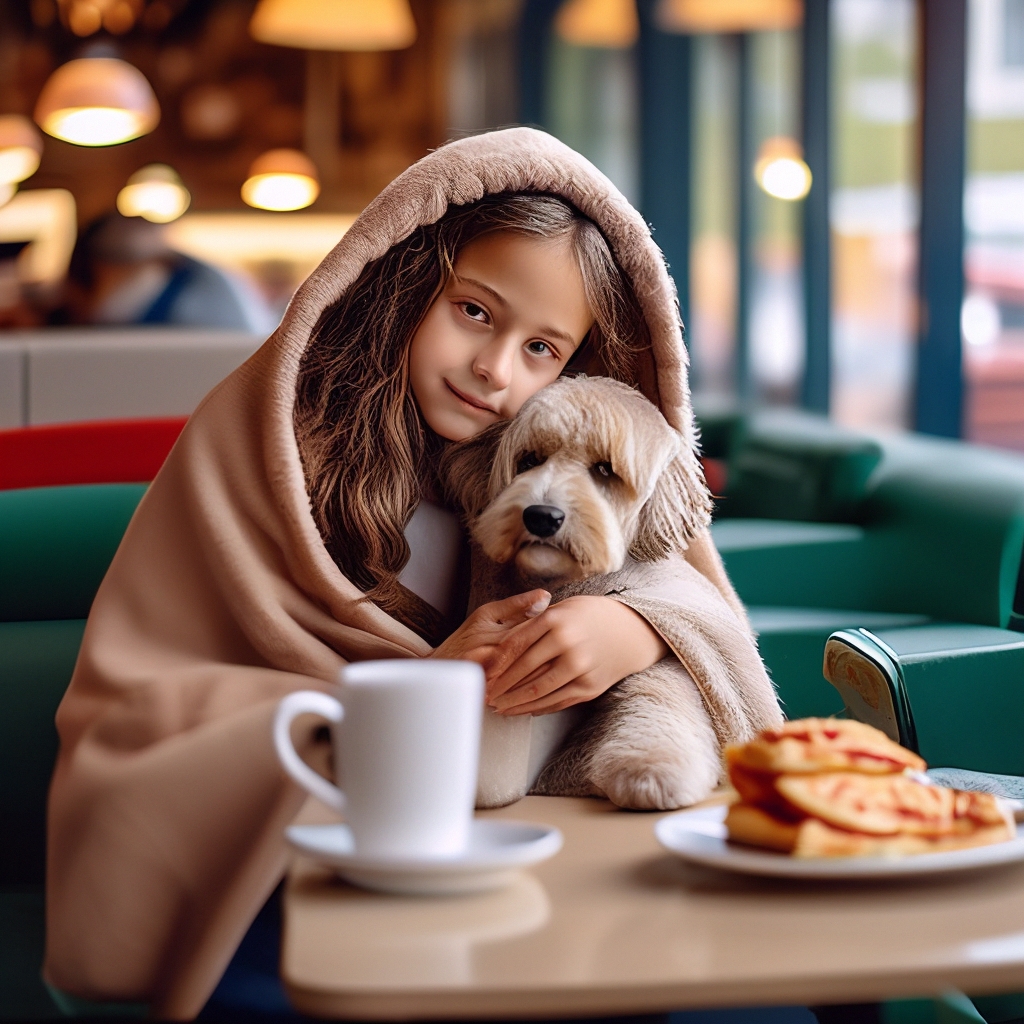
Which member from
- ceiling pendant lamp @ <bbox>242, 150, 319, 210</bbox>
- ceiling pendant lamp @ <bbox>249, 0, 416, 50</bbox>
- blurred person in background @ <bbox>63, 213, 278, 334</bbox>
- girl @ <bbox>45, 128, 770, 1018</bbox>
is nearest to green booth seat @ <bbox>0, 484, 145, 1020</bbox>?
girl @ <bbox>45, 128, 770, 1018</bbox>

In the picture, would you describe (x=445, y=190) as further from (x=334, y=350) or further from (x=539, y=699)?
(x=539, y=699)

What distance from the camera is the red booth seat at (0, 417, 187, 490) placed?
5.84 ft

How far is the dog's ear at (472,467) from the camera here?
116 centimetres

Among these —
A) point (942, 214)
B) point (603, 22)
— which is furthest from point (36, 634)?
point (603, 22)

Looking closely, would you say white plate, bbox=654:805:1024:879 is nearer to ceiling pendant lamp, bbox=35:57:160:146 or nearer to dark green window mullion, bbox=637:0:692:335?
ceiling pendant lamp, bbox=35:57:160:146

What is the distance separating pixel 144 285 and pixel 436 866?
197 inches

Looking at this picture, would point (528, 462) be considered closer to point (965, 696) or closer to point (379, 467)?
point (379, 467)

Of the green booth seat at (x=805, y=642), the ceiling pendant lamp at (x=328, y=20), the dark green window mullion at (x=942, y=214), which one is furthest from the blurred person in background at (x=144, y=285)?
the green booth seat at (x=805, y=642)

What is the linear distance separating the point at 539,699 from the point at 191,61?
9361 millimetres

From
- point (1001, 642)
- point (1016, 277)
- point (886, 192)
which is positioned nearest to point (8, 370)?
point (1001, 642)

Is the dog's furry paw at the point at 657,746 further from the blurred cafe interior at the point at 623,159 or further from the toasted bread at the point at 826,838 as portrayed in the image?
the blurred cafe interior at the point at 623,159

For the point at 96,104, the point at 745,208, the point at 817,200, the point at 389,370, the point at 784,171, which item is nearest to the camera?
the point at 389,370

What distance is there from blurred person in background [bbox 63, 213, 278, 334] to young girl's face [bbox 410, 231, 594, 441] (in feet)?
12.2

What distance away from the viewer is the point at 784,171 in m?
6.11
